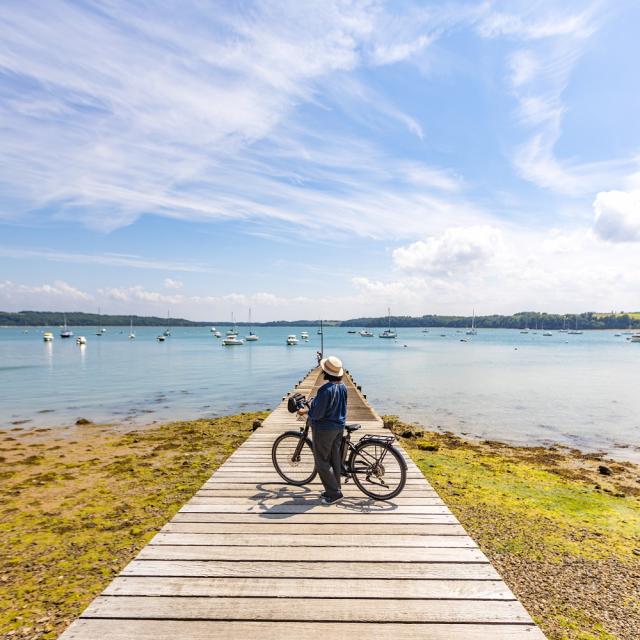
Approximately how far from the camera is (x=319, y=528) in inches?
229

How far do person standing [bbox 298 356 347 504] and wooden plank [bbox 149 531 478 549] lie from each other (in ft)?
4.00

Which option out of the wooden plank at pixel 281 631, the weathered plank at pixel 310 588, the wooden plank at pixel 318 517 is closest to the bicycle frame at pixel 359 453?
the wooden plank at pixel 318 517

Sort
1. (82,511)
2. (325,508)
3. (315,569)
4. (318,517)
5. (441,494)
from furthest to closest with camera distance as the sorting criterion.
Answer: (441,494)
(82,511)
(325,508)
(318,517)
(315,569)

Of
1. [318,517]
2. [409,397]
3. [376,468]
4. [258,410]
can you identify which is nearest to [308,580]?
[318,517]

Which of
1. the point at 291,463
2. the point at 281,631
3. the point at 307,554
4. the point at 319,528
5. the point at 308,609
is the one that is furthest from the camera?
the point at 291,463

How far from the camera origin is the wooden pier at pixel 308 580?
3.82m

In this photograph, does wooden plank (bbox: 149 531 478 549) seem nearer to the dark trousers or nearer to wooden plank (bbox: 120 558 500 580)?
wooden plank (bbox: 120 558 500 580)

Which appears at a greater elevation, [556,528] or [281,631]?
[281,631]

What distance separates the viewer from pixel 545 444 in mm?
20828

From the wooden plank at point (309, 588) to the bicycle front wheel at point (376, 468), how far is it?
2385 mm

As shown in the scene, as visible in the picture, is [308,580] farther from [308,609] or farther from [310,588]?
[308,609]

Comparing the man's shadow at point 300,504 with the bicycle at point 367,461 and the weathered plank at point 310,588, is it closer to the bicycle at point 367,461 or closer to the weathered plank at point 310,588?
the bicycle at point 367,461

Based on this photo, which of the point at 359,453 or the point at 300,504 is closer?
the point at 300,504

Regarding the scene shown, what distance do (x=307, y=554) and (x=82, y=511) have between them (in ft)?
25.8
